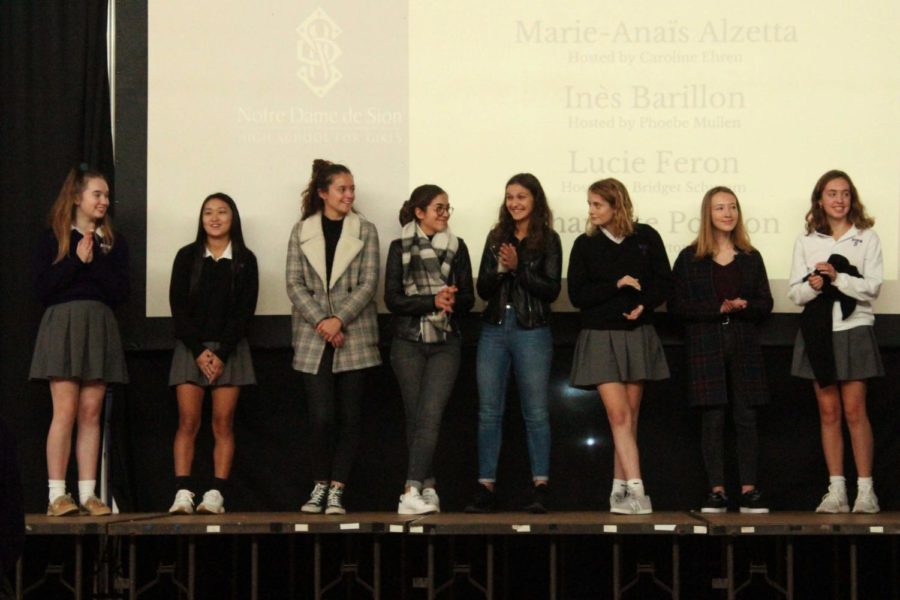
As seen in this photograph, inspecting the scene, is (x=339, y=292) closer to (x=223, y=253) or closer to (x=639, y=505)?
(x=223, y=253)

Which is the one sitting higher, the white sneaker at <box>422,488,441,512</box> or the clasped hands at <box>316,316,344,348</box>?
the clasped hands at <box>316,316,344,348</box>

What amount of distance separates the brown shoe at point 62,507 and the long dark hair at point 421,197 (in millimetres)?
1997

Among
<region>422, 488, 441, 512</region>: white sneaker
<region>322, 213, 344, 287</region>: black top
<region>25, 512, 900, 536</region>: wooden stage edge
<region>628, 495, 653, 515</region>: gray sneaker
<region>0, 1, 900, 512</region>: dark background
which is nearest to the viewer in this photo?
<region>25, 512, 900, 536</region>: wooden stage edge

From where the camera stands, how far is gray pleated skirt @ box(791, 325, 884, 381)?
18.2 ft

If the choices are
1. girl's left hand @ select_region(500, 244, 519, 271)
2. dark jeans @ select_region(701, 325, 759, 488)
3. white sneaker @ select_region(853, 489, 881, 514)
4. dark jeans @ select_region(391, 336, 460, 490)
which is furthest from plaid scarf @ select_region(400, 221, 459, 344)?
white sneaker @ select_region(853, 489, 881, 514)

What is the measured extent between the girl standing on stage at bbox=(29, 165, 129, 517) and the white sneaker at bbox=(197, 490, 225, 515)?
17.3 inches

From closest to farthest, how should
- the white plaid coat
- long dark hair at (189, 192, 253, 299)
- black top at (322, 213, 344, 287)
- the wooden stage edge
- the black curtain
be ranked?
the wooden stage edge → the white plaid coat → black top at (322, 213, 344, 287) → long dark hair at (189, 192, 253, 299) → the black curtain

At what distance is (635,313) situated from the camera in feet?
18.0

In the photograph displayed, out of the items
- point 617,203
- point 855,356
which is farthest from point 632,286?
point 855,356

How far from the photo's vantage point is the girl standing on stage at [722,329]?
220 inches

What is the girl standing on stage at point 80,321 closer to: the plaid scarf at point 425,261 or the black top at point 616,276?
the plaid scarf at point 425,261

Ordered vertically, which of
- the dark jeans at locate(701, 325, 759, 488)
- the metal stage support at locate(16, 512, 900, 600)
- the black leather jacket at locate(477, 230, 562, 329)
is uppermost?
the black leather jacket at locate(477, 230, 562, 329)

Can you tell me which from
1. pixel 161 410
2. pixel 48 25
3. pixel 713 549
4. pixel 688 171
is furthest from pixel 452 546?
pixel 48 25

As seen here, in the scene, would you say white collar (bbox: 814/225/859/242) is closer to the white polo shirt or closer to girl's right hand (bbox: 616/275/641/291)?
the white polo shirt
